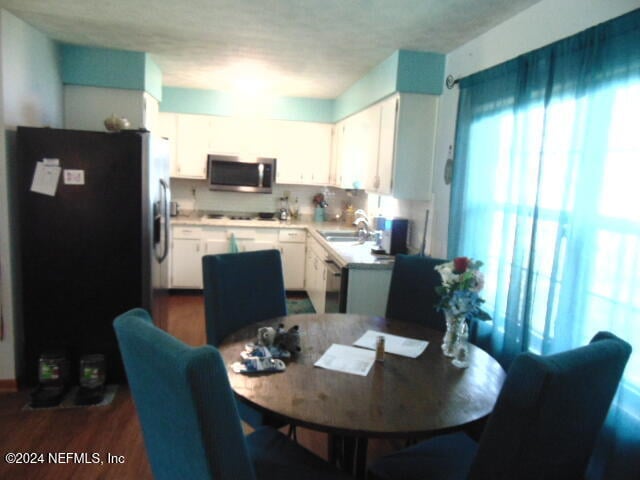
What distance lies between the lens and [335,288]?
10.8 ft

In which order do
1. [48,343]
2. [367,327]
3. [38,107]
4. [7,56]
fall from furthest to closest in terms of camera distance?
[38,107]
[48,343]
[7,56]
[367,327]

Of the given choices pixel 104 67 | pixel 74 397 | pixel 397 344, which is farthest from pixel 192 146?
pixel 397 344

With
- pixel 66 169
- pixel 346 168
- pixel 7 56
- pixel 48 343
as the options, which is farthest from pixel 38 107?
pixel 346 168

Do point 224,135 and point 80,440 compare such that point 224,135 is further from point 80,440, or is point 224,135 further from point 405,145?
point 80,440

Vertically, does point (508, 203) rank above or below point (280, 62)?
below

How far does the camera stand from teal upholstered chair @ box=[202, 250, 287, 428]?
6.88ft

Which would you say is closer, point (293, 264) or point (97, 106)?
point (97, 106)

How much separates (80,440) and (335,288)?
1.83 m

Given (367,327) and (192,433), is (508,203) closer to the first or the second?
(367,327)

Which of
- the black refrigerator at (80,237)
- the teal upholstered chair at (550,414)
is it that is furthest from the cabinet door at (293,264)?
the teal upholstered chair at (550,414)

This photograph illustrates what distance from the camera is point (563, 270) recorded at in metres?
1.85

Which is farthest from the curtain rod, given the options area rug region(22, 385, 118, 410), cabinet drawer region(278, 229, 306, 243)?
area rug region(22, 385, 118, 410)

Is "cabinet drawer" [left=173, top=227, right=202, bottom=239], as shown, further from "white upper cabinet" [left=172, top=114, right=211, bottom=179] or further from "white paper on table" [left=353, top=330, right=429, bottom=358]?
"white paper on table" [left=353, top=330, right=429, bottom=358]

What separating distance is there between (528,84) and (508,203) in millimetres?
585
